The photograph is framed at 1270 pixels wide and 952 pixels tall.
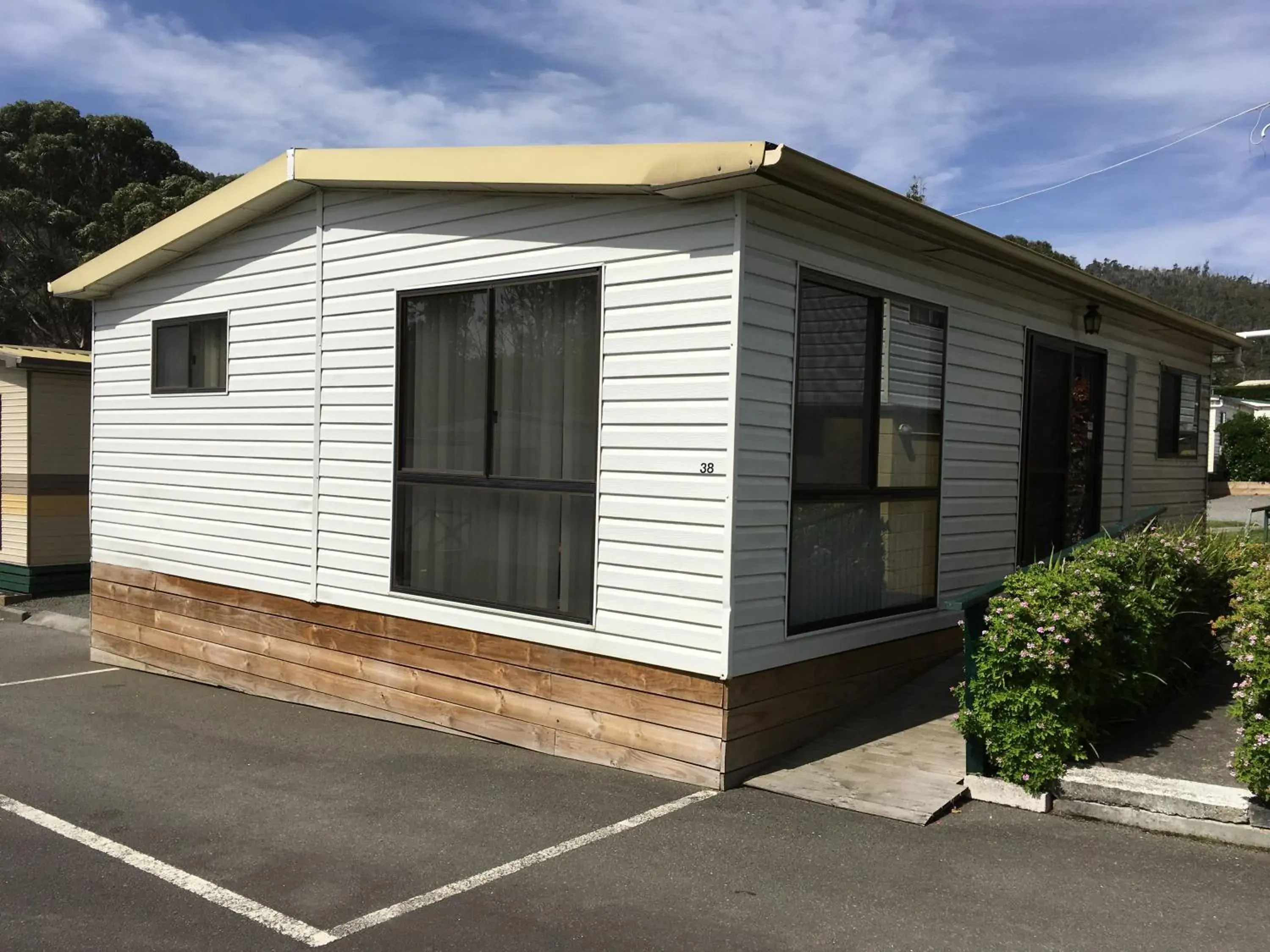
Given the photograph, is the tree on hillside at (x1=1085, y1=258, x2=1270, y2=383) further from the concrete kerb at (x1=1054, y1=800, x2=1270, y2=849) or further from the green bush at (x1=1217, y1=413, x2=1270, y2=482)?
the concrete kerb at (x1=1054, y1=800, x2=1270, y2=849)

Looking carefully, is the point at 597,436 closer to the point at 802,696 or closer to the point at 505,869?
the point at 802,696

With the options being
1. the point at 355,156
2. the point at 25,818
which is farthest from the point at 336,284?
the point at 25,818

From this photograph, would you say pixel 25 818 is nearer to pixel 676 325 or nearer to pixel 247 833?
pixel 247 833

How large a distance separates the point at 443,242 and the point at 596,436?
1.82 metres

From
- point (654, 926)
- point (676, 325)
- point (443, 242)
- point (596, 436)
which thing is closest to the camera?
point (654, 926)

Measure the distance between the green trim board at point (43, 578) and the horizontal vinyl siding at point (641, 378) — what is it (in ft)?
27.6

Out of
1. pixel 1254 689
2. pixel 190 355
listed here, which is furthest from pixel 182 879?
pixel 190 355

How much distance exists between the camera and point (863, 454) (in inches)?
245

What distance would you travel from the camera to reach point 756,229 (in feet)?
17.2

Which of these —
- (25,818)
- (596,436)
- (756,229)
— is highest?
(756,229)

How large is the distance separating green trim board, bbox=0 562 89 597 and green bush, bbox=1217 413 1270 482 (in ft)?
97.7

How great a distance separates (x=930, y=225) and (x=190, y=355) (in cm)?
623

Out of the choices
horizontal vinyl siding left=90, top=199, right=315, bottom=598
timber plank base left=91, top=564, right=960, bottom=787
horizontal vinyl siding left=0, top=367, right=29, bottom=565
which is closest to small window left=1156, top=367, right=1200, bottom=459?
timber plank base left=91, top=564, right=960, bottom=787

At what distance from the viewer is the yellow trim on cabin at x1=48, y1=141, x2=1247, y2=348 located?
501cm
